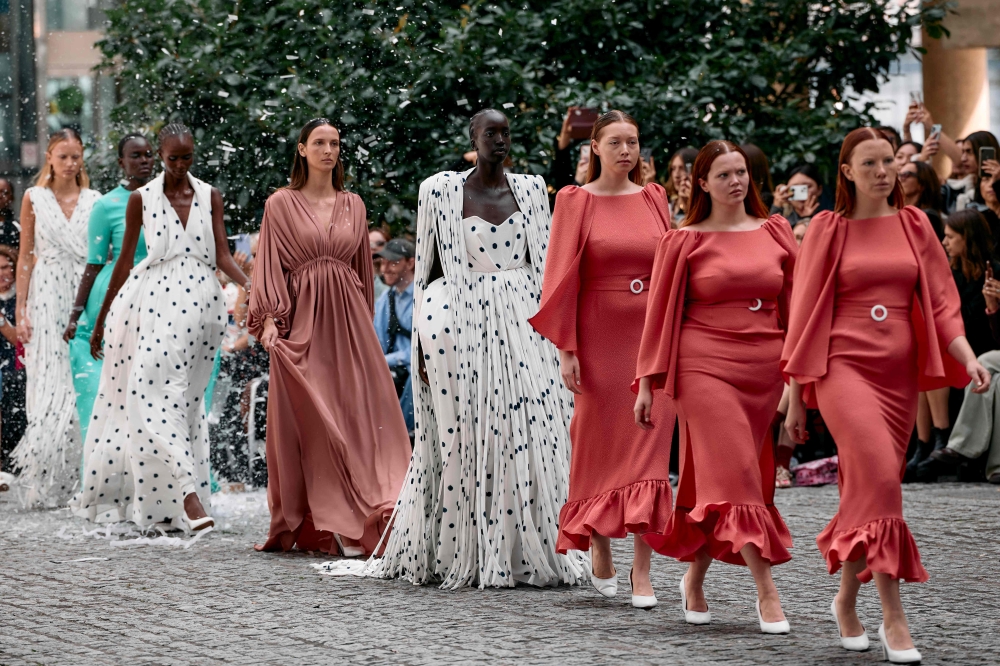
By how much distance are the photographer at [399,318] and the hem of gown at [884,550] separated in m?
6.49

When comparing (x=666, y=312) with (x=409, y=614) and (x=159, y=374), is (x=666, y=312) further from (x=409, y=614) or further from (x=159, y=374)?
(x=159, y=374)

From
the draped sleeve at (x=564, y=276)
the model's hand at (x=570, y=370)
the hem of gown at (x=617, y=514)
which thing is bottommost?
the hem of gown at (x=617, y=514)

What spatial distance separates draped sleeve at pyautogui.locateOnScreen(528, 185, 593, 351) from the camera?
7477 millimetres

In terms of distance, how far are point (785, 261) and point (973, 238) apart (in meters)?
5.24

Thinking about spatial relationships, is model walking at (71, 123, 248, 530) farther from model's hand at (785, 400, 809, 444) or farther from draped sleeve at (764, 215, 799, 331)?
model's hand at (785, 400, 809, 444)

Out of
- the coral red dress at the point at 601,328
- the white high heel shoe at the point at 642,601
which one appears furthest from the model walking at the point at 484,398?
the white high heel shoe at the point at 642,601

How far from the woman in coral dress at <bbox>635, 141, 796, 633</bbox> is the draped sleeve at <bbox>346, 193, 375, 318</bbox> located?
3.08 metres

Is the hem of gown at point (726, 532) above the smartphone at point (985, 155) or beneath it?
beneath

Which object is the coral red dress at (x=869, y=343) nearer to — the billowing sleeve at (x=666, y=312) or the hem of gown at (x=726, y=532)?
the hem of gown at (x=726, y=532)

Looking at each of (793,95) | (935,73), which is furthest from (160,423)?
(935,73)

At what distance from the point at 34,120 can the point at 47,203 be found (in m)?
14.3

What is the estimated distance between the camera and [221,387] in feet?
42.4

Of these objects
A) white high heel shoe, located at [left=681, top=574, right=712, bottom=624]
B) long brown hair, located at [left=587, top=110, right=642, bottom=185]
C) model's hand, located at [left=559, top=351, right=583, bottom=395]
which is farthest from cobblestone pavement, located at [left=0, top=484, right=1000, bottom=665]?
long brown hair, located at [left=587, top=110, right=642, bottom=185]

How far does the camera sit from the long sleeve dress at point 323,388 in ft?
30.1
